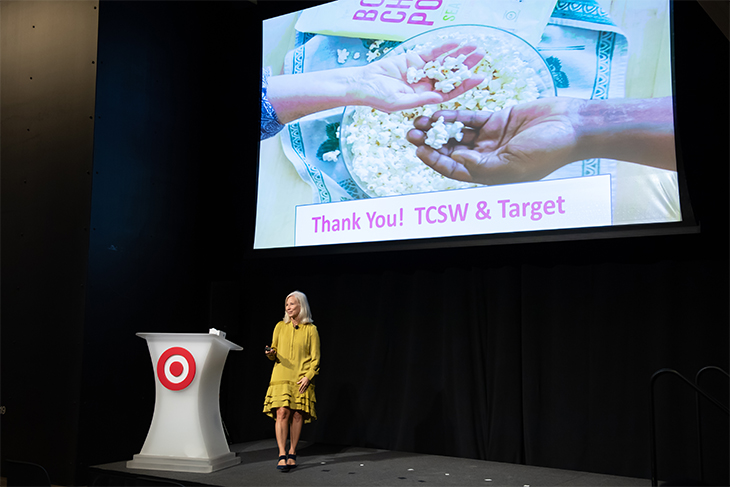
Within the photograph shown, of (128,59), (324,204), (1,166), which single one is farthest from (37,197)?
(324,204)

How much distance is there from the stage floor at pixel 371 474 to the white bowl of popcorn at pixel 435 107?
194 cm

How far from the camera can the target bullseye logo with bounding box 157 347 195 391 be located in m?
4.48

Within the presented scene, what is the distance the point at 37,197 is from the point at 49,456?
1938mm

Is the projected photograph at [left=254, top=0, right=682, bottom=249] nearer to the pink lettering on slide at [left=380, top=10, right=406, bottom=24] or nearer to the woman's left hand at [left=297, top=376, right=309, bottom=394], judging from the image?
the pink lettering on slide at [left=380, top=10, right=406, bottom=24]

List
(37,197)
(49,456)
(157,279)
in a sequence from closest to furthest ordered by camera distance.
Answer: (49,456), (37,197), (157,279)

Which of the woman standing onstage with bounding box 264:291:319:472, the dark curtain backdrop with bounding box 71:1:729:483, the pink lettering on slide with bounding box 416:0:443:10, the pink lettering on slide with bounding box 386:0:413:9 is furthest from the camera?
the pink lettering on slide with bounding box 386:0:413:9

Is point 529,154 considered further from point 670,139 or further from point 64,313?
point 64,313

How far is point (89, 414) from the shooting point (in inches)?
194

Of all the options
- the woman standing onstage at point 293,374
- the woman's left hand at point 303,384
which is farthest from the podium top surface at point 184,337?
the woman's left hand at point 303,384

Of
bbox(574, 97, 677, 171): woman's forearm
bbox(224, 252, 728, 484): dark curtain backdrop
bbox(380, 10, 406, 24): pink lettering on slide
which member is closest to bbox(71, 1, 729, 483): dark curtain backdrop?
bbox(224, 252, 728, 484): dark curtain backdrop

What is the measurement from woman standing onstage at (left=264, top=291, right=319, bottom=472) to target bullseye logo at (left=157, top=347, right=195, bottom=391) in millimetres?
536

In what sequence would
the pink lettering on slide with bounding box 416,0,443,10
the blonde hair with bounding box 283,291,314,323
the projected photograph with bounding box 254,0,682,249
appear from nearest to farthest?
the projected photograph with bounding box 254,0,682,249 → the blonde hair with bounding box 283,291,314,323 → the pink lettering on slide with bounding box 416,0,443,10

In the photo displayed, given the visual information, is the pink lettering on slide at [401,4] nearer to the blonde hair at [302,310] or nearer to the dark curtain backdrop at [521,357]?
the dark curtain backdrop at [521,357]

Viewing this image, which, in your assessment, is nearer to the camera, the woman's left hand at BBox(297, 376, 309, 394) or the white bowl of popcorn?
the woman's left hand at BBox(297, 376, 309, 394)
